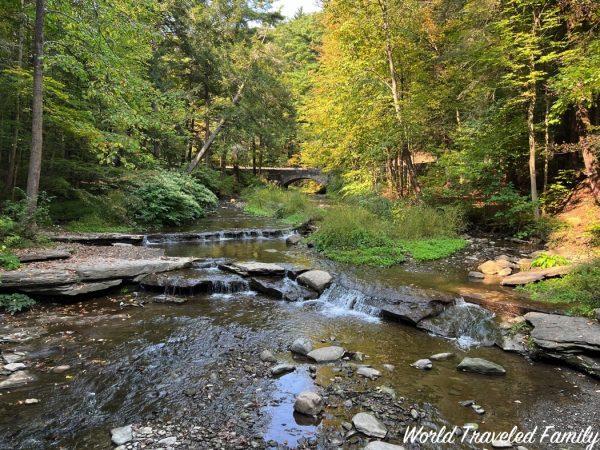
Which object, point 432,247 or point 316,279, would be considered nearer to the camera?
point 316,279

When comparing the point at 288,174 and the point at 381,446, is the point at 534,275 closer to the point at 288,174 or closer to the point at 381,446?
the point at 381,446

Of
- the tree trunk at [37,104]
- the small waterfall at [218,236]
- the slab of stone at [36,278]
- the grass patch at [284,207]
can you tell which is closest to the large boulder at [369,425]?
the slab of stone at [36,278]

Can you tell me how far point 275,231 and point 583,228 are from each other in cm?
1019

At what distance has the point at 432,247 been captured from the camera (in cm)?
1164

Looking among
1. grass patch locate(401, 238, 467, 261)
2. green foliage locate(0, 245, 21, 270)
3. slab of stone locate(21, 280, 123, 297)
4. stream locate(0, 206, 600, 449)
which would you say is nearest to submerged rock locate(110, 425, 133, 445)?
stream locate(0, 206, 600, 449)

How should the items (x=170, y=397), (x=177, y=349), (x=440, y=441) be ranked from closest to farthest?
(x=440, y=441), (x=170, y=397), (x=177, y=349)

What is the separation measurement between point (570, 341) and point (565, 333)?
21 cm

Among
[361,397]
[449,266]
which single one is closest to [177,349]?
[361,397]

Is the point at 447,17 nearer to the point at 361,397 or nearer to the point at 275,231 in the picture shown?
the point at 275,231

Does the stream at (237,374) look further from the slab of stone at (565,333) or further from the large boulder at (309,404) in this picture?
the slab of stone at (565,333)

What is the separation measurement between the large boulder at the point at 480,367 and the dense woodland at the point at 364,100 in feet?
24.0

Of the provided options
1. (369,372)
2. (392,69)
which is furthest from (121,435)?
(392,69)

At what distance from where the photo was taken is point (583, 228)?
10.4m

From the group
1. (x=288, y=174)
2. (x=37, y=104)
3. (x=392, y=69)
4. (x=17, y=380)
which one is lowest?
(x=17, y=380)
